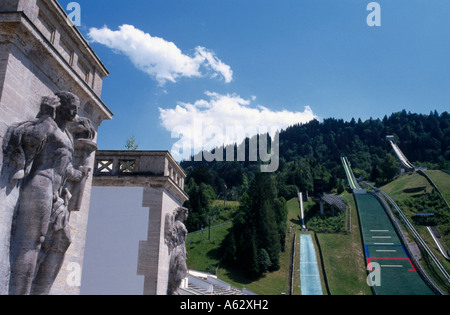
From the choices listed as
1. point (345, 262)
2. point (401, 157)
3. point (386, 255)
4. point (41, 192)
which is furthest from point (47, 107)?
point (401, 157)

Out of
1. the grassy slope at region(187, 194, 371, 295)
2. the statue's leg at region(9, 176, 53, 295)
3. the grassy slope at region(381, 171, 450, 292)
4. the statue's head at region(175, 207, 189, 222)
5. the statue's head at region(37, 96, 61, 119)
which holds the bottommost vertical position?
the grassy slope at region(187, 194, 371, 295)

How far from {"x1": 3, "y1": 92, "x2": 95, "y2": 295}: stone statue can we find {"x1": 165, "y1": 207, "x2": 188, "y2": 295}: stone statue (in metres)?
5.57

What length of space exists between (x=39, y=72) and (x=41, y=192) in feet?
7.32

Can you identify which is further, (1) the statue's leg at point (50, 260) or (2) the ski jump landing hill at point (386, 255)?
(2) the ski jump landing hill at point (386, 255)

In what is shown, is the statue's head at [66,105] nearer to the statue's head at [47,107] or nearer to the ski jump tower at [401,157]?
the statue's head at [47,107]

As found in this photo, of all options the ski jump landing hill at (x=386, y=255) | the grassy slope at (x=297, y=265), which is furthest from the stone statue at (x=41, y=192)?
the ski jump landing hill at (x=386, y=255)

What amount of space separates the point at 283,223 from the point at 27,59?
214ft

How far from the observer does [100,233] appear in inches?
480

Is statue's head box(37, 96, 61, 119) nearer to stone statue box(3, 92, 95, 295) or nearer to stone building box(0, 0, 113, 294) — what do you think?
stone statue box(3, 92, 95, 295)

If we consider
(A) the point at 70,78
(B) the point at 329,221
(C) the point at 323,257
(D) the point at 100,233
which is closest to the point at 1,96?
(A) the point at 70,78

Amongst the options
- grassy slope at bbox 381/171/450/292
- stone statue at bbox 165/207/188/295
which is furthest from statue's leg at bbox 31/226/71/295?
grassy slope at bbox 381/171/450/292

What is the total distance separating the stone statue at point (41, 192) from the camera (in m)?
6.11

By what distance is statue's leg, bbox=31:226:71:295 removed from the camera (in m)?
6.88

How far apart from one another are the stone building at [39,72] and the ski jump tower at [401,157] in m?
130
